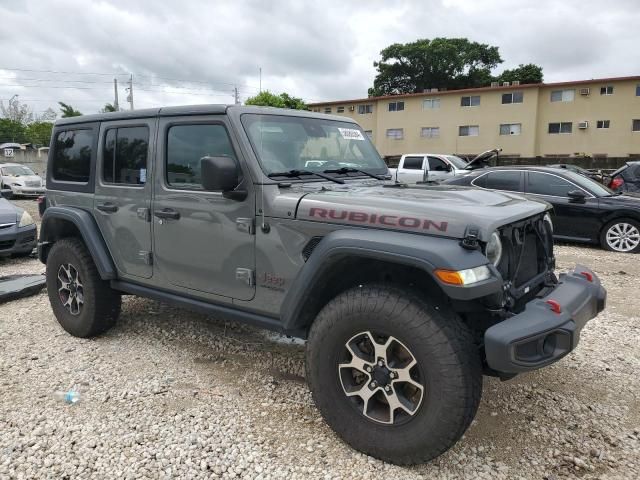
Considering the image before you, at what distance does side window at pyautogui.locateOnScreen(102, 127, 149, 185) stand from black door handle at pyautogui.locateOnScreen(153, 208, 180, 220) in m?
0.33

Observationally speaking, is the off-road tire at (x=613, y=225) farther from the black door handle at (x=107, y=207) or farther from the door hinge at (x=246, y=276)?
the black door handle at (x=107, y=207)

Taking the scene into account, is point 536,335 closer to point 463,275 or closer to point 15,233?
point 463,275

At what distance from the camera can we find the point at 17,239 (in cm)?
753

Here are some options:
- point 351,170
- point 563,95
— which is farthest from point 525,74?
point 351,170

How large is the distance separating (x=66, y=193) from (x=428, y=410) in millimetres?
3644

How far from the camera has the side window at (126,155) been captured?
12.4 feet

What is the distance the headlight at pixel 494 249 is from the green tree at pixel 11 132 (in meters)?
52.6

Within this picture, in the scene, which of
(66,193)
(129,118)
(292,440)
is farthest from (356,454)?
(66,193)

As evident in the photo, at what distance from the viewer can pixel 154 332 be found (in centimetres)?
459

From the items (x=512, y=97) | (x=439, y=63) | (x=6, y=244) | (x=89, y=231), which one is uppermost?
(x=439, y=63)

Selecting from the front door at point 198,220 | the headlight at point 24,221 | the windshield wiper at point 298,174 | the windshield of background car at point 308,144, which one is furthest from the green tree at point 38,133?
the windshield wiper at point 298,174

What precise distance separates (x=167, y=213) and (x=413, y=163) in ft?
43.5

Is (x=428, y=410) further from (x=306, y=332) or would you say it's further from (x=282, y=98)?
(x=282, y=98)

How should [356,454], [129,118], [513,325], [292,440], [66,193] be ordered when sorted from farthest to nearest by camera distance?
1. [66,193]
2. [129,118]
3. [292,440]
4. [356,454]
5. [513,325]
